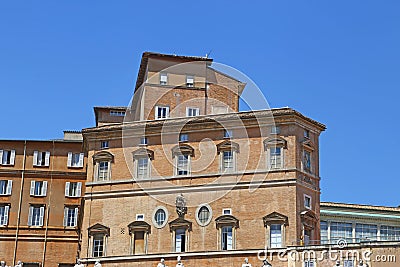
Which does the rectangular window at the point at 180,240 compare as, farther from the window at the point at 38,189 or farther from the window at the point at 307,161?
the window at the point at 38,189

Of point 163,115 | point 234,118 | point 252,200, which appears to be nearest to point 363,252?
point 252,200

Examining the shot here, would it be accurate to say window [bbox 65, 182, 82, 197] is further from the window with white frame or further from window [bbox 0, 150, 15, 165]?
the window with white frame

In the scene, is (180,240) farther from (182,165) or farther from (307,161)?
(307,161)

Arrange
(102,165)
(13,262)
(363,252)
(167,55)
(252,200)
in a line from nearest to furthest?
(363,252) < (252,200) < (102,165) < (167,55) < (13,262)

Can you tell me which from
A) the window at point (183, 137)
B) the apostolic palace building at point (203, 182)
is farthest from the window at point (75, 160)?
the window at point (183, 137)

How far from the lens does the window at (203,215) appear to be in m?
58.7

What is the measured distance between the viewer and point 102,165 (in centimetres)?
6247

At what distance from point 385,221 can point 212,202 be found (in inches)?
824

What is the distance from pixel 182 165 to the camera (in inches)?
2383

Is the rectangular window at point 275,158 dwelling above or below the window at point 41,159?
below

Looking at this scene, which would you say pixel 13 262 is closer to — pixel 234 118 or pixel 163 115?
pixel 163 115

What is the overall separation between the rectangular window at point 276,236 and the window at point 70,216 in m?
24.1

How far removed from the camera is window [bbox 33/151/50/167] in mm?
75500

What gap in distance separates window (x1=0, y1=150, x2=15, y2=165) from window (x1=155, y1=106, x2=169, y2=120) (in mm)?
17435
